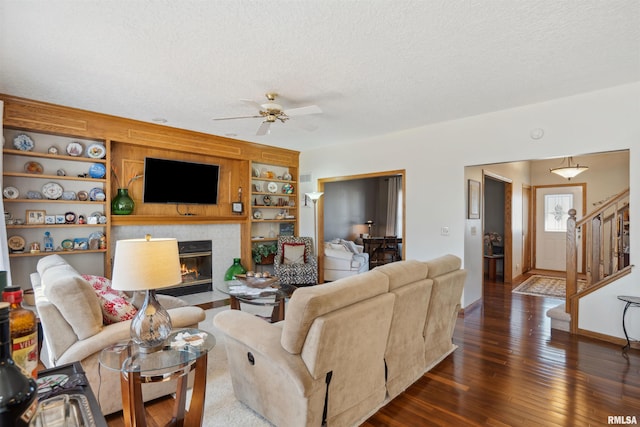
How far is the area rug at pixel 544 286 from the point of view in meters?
5.56

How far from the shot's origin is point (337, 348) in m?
1.85

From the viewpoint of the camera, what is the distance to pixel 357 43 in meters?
2.54

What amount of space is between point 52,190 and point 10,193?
0.41m

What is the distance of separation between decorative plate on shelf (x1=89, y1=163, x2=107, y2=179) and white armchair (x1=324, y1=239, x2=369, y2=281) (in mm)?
4092

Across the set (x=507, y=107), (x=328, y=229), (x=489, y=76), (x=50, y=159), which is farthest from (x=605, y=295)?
(x=50, y=159)

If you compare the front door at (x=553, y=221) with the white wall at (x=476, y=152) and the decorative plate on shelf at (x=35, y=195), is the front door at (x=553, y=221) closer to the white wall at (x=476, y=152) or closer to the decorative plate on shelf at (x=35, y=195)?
the white wall at (x=476, y=152)

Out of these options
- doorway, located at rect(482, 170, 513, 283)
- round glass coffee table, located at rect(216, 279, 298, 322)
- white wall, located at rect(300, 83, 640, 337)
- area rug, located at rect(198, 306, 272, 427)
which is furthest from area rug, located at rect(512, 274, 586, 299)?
area rug, located at rect(198, 306, 272, 427)

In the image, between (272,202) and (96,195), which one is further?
(272,202)

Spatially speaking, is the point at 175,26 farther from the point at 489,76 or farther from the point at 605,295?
the point at 605,295

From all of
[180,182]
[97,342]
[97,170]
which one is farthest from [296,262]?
[97,342]

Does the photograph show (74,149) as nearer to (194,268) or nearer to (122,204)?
(122,204)

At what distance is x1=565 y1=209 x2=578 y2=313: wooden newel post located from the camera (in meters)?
3.85

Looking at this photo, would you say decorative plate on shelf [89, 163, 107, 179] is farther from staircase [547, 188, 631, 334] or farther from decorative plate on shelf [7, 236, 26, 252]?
staircase [547, 188, 631, 334]

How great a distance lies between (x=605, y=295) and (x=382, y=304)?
311 centimetres
